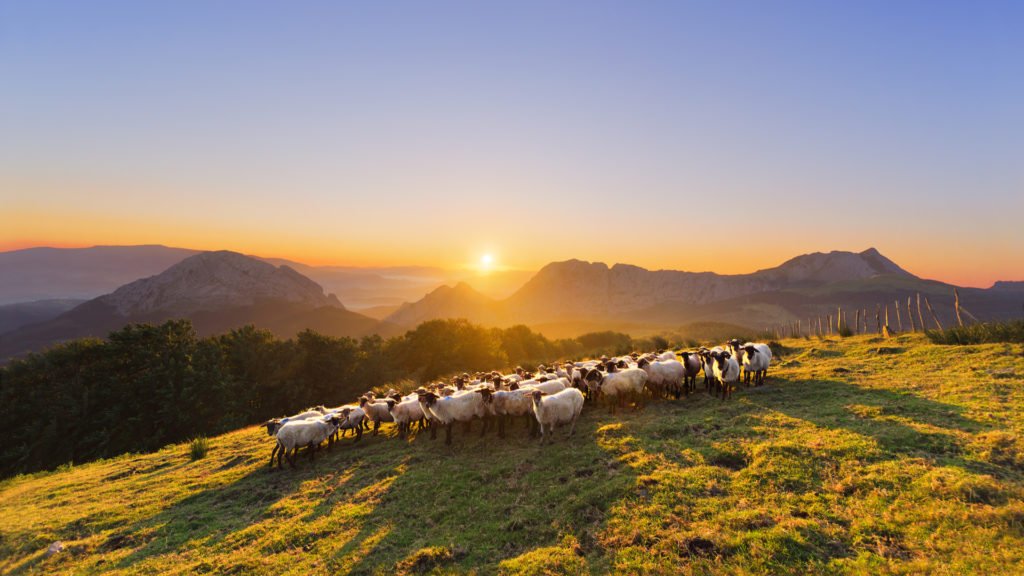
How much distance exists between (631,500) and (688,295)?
181 m

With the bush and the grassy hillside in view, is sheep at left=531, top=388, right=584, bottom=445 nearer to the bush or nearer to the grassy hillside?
the grassy hillside

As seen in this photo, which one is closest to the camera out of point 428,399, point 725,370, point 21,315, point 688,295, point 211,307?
point 428,399

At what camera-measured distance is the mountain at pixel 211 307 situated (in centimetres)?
14100

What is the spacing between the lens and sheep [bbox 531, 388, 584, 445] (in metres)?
12.1

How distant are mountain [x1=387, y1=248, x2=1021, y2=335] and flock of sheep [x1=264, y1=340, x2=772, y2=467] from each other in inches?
4904

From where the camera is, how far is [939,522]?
5.95 metres

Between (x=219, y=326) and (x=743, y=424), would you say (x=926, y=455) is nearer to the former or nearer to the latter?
(x=743, y=424)

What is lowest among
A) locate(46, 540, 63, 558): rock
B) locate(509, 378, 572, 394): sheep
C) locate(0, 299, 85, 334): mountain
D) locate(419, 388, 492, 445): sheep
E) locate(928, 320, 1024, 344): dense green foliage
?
locate(0, 299, 85, 334): mountain

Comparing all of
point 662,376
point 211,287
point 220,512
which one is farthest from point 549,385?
point 211,287

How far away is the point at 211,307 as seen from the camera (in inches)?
6093

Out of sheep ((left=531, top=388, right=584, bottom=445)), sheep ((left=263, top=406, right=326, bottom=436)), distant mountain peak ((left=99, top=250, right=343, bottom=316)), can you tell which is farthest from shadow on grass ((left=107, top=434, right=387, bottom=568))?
distant mountain peak ((left=99, top=250, right=343, bottom=316))

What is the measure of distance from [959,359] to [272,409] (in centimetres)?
4407

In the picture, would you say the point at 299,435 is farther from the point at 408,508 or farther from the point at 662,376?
the point at 662,376

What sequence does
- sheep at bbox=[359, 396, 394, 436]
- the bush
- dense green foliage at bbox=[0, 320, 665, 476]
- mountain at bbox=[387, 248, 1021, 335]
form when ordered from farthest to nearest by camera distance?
mountain at bbox=[387, 248, 1021, 335], dense green foliage at bbox=[0, 320, 665, 476], the bush, sheep at bbox=[359, 396, 394, 436]
